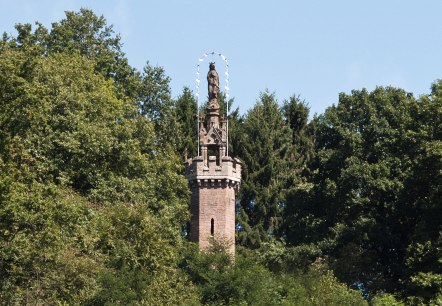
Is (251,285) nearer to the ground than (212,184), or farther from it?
nearer to the ground

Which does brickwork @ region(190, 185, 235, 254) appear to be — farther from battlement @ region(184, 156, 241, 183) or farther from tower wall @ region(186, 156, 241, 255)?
battlement @ region(184, 156, 241, 183)

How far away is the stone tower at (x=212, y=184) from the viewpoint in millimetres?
73812

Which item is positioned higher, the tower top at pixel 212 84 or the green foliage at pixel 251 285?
the tower top at pixel 212 84

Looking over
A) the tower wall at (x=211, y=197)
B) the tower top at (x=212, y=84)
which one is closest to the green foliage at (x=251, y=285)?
the tower wall at (x=211, y=197)

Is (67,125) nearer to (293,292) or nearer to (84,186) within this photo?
(84,186)

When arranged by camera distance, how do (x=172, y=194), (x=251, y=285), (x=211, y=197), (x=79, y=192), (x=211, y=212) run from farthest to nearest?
(x=211, y=197), (x=211, y=212), (x=172, y=194), (x=79, y=192), (x=251, y=285)

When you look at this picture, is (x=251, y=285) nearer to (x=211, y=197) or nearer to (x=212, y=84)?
(x=211, y=197)

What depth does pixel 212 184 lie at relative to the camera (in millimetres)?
74625

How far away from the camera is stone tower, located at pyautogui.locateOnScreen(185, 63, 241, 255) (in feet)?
242

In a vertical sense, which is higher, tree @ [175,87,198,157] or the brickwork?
tree @ [175,87,198,157]

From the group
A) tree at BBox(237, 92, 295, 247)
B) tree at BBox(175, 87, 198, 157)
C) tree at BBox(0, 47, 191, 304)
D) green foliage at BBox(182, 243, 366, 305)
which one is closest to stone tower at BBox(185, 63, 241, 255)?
tree at BBox(0, 47, 191, 304)

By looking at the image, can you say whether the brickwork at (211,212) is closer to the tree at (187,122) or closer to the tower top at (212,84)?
the tower top at (212,84)

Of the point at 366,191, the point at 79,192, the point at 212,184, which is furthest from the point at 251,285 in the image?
the point at 212,184

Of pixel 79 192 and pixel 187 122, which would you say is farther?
pixel 187 122
